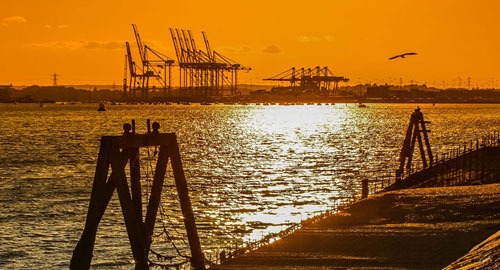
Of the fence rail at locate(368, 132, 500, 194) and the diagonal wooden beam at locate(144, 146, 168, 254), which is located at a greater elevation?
the diagonal wooden beam at locate(144, 146, 168, 254)

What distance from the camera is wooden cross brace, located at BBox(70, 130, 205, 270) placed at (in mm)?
16625

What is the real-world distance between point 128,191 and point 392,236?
6950mm

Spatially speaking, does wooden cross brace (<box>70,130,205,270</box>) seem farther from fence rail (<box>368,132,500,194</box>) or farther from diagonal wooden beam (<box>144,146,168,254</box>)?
fence rail (<box>368,132,500,194</box>)

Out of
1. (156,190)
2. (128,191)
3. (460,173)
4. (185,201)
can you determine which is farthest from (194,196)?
(128,191)

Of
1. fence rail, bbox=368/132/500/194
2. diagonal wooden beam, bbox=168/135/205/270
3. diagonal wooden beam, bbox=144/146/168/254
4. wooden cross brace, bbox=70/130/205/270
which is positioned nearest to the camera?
wooden cross brace, bbox=70/130/205/270

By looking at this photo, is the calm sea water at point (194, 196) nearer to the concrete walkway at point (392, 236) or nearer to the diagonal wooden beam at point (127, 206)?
the diagonal wooden beam at point (127, 206)

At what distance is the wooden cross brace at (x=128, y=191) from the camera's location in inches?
655

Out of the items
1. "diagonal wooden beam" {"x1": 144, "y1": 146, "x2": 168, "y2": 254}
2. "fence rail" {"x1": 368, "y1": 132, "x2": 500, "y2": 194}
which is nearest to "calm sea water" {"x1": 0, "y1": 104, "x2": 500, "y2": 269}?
"diagonal wooden beam" {"x1": 144, "y1": 146, "x2": 168, "y2": 254}

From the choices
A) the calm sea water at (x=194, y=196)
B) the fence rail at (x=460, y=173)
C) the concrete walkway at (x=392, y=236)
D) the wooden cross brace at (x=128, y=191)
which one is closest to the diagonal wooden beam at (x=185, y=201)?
the wooden cross brace at (x=128, y=191)

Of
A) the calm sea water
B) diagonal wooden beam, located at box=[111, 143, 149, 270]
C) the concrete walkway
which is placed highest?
diagonal wooden beam, located at box=[111, 143, 149, 270]

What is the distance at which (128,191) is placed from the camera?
17.0m

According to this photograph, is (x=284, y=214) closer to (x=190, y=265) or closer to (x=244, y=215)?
(x=244, y=215)

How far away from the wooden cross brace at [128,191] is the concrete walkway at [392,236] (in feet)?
6.78

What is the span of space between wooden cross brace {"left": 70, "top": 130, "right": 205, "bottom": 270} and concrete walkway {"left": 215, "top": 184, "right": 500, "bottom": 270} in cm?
207
